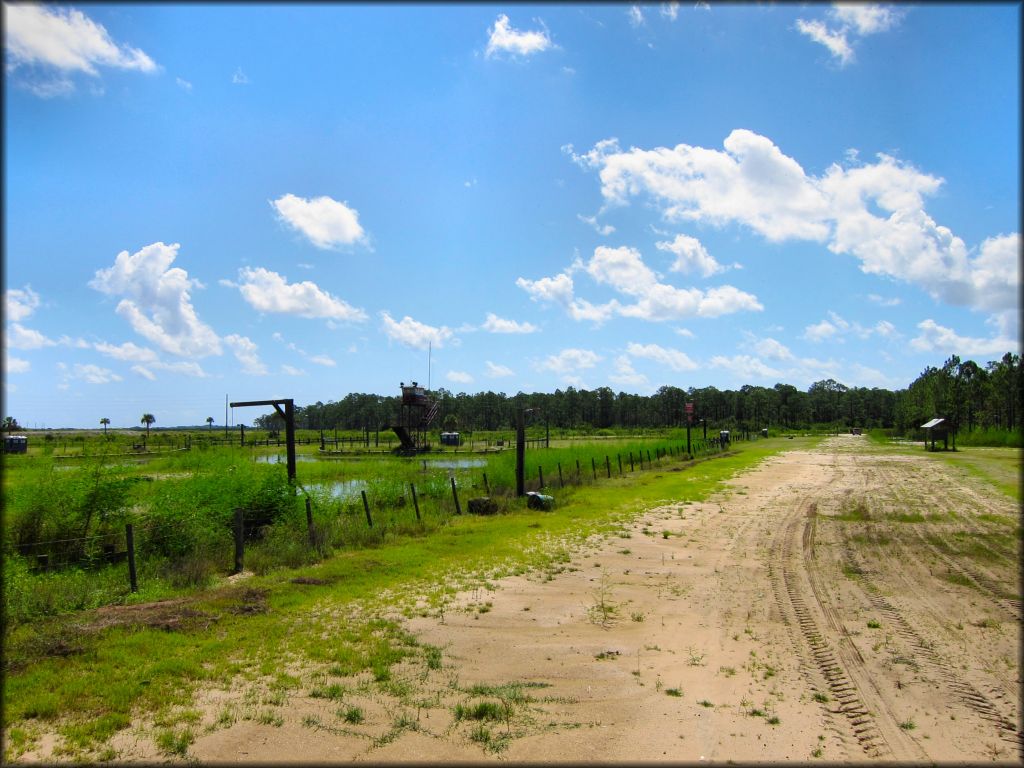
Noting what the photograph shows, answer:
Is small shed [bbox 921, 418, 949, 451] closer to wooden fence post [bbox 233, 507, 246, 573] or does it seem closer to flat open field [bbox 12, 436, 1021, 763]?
flat open field [bbox 12, 436, 1021, 763]

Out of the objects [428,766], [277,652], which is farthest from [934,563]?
[277,652]

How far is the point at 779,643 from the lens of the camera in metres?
7.38

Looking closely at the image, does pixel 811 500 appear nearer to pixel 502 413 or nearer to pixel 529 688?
pixel 529 688

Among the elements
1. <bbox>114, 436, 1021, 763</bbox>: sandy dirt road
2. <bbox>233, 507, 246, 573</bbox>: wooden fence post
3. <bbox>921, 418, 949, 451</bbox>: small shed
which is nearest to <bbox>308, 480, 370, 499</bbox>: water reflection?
<bbox>233, 507, 246, 573</bbox>: wooden fence post

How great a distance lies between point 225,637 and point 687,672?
5.73 metres

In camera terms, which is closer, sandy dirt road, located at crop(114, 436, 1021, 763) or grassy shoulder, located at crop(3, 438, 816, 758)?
sandy dirt road, located at crop(114, 436, 1021, 763)

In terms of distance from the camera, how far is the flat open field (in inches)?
197

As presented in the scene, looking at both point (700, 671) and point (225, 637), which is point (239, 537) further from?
point (700, 671)

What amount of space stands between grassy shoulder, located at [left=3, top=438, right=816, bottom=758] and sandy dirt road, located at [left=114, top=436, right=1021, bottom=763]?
46cm

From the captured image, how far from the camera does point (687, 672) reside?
6633mm

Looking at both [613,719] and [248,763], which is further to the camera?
[613,719]

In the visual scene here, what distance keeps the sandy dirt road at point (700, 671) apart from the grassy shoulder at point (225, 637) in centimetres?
46

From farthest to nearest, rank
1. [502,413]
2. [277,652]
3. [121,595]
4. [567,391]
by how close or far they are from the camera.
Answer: [567,391]
[502,413]
[121,595]
[277,652]

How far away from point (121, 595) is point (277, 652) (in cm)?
420
